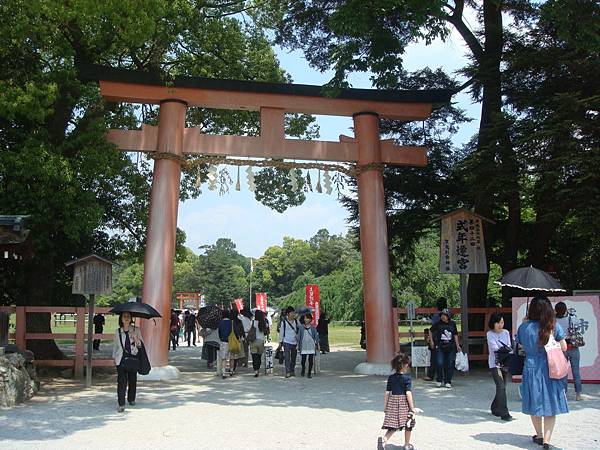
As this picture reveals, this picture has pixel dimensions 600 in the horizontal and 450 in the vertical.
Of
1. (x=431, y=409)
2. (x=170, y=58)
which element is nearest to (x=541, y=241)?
(x=431, y=409)

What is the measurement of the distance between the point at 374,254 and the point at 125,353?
6789 mm

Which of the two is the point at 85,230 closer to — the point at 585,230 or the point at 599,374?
the point at 585,230

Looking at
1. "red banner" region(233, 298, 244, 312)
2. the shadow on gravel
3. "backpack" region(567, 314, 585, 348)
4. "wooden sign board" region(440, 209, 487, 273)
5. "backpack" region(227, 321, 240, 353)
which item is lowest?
the shadow on gravel

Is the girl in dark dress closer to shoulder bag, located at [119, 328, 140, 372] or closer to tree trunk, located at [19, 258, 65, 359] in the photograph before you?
tree trunk, located at [19, 258, 65, 359]

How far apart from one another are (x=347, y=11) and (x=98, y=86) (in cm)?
601

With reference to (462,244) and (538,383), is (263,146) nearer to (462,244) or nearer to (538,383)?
(462,244)

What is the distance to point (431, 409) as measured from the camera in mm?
8562

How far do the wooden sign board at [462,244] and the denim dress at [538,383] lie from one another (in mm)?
6648

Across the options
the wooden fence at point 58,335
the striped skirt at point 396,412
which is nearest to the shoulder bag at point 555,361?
the striped skirt at point 396,412

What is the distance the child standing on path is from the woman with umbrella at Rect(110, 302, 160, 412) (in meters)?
4.10

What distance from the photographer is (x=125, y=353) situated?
27.6ft

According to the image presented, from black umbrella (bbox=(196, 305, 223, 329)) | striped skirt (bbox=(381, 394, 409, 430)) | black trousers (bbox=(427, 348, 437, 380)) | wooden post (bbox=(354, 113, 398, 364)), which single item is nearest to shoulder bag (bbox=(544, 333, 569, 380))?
striped skirt (bbox=(381, 394, 409, 430))

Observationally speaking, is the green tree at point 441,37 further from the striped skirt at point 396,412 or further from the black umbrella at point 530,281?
the striped skirt at point 396,412

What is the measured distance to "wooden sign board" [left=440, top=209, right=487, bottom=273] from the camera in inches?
509
